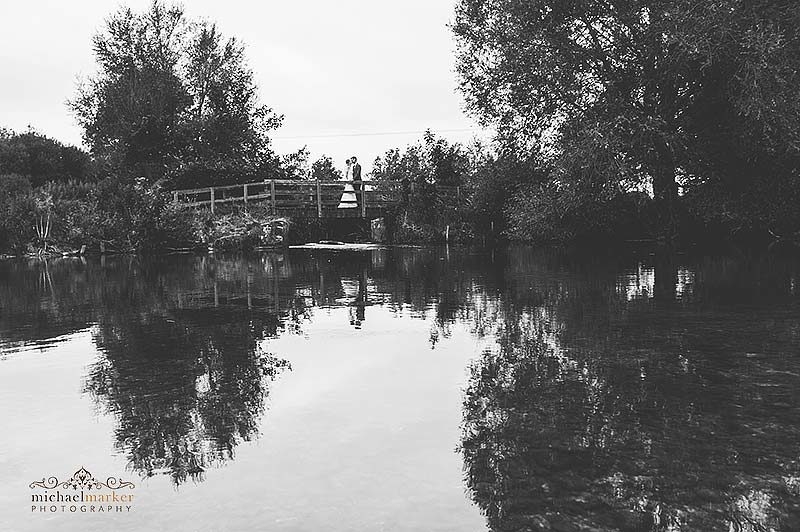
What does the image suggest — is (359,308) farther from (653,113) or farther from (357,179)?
(357,179)

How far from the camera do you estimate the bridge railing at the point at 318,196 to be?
4038 centimetres

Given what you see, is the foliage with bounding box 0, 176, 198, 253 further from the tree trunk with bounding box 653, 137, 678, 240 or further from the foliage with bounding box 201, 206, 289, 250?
the tree trunk with bounding box 653, 137, 678, 240

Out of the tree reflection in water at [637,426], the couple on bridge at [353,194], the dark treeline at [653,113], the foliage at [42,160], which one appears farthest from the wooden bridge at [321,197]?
the tree reflection in water at [637,426]

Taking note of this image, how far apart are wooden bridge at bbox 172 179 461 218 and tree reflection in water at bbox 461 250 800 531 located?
31.3 metres

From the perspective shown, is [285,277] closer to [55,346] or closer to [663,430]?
[55,346]

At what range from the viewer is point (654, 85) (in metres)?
26.0

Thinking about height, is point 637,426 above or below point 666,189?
below

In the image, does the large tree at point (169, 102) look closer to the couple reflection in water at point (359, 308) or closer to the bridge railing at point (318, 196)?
the bridge railing at point (318, 196)

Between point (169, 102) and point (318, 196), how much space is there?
19.9m

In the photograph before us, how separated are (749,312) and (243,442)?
825 cm

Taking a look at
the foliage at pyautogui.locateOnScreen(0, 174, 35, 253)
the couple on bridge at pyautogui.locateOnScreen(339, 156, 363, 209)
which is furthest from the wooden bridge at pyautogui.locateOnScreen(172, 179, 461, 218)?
the foliage at pyautogui.locateOnScreen(0, 174, 35, 253)

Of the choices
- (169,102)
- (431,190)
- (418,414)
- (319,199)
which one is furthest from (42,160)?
(418,414)

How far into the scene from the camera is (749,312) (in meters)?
10.7

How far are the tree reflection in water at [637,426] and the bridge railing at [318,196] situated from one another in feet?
104
